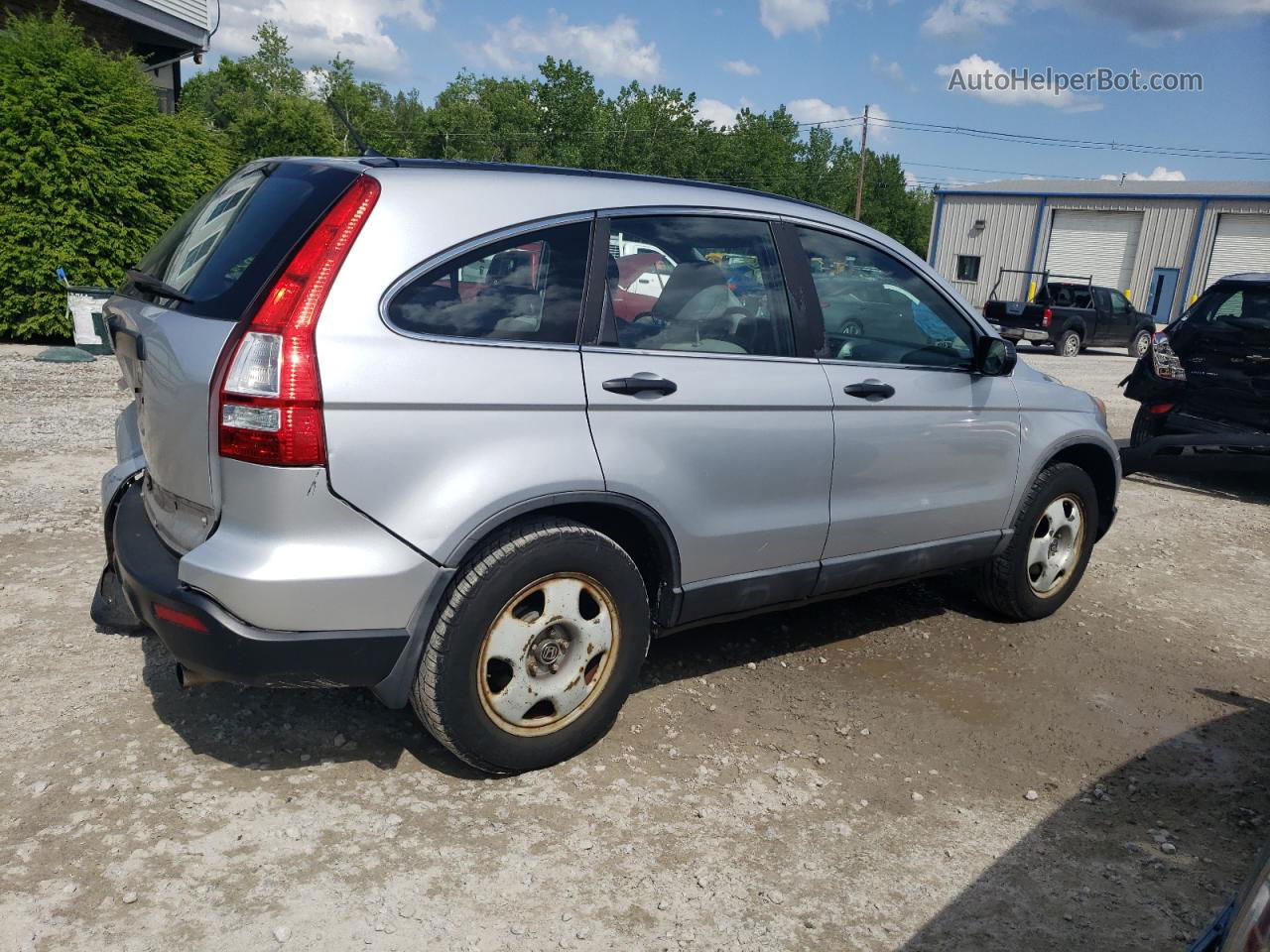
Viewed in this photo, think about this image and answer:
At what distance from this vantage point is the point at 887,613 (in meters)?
5.14

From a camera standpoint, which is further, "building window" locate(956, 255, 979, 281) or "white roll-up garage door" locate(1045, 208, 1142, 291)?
"building window" locate(956, 255, 979, 281)

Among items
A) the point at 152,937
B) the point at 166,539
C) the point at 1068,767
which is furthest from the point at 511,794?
the point at 1068,767

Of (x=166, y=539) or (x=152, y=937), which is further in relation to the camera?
(x=166, y=539)

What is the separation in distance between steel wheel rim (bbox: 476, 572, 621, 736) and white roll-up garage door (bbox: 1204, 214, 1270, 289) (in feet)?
130

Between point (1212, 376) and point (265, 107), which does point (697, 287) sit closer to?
point (1212, 376)

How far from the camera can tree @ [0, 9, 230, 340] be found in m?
11.2

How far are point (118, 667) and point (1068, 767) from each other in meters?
3.58

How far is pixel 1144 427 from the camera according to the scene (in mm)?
8555

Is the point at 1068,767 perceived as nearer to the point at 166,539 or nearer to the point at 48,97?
the point at 166,539

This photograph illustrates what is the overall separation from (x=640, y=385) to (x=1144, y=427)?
681 centimetres

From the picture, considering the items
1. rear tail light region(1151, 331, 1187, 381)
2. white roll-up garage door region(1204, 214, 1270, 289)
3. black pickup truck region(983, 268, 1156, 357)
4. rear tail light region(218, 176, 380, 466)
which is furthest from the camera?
white roll-up garage door region(1204, 214, 1270, 289)

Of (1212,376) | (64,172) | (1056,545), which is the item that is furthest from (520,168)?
(64,172)

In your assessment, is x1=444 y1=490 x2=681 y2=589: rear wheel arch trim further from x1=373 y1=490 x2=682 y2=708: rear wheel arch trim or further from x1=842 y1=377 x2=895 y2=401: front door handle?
x1=842 y1=377 x2=895 y2=401: front door handle

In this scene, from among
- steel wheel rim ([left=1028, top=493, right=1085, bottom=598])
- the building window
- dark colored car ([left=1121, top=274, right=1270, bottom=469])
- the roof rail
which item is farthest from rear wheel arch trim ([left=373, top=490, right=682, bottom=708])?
the building window
